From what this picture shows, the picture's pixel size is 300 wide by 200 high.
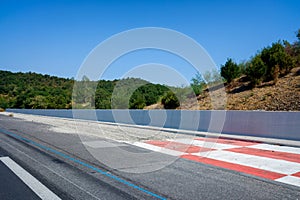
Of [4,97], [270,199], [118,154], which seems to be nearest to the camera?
[270,199]

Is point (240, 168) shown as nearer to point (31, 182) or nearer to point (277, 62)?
point (31, 182)

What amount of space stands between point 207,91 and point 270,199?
31.3m

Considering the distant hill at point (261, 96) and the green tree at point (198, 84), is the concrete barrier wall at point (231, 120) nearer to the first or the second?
the distant hill at point (261, 96)

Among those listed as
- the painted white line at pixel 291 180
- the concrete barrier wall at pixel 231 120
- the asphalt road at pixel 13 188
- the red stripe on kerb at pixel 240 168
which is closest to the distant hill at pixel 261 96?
the concrete barrier wall at pixel 231 120

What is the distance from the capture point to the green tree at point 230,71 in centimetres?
3270

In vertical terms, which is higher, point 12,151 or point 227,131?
point 227,131

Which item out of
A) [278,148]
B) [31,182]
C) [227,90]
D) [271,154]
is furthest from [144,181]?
[227,90]

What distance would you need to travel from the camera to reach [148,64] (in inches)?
575

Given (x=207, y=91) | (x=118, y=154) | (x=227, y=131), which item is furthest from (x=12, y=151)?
(x=207, y=91)

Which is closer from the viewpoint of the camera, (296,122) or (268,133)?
(296,122)

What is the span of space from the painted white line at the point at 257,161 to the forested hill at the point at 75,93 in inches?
419

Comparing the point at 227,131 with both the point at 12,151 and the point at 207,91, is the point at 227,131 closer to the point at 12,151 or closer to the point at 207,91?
the point at 12,151

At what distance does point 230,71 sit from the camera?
32.8m

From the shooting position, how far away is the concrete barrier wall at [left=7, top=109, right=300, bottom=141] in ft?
39.1
